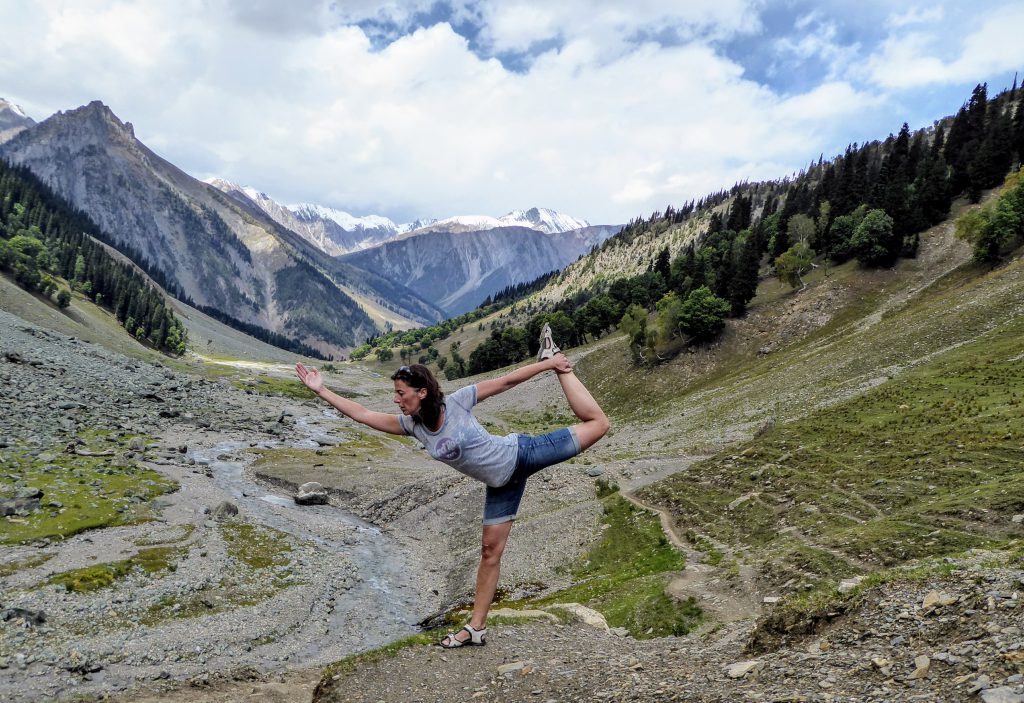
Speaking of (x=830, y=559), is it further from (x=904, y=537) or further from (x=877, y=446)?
(x=877, y=446)

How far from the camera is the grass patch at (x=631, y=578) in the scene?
61.2 feet

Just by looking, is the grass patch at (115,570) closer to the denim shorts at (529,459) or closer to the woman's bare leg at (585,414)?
the denim shorts at (529,459)

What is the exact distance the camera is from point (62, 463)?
164ft

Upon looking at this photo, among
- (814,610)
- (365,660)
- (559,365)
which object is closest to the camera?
(559,365)

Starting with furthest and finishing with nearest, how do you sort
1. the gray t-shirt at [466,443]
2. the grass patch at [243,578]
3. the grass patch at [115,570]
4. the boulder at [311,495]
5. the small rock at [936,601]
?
the boulder at [311,495] → the grass patch at [115,570] → the grass patch at [243,578] → the gray t-shirt at [466,443] → the small rock at [936,601]

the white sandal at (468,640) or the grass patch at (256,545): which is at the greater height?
the white sandal at (468,640)

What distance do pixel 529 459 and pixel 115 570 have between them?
31.5 meters

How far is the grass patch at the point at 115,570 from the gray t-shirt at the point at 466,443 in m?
28.8

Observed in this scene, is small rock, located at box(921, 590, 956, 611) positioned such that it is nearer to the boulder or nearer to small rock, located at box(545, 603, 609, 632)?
small rock, located at box(545, 603, 609, 632)

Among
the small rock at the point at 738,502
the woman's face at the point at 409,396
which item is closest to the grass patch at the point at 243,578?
the small rock at the point at 738,502

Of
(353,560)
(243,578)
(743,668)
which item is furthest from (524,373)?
(353,560)

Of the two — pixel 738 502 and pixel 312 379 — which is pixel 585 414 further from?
pixel 738 502

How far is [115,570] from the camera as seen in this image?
31.2 meters

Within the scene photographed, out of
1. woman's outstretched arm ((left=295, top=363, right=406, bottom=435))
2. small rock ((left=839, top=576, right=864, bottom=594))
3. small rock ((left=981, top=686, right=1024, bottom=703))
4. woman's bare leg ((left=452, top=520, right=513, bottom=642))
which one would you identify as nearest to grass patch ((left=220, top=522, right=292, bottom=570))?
woman's bare leg ((left=452, top=520, right=513, bottom=642))
